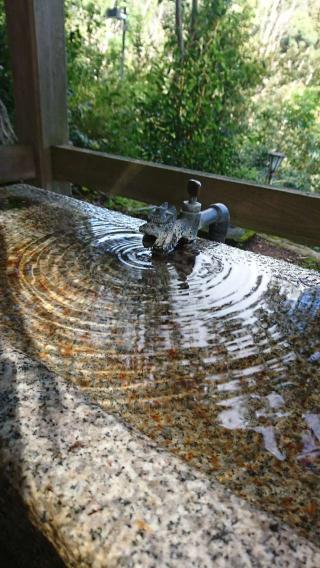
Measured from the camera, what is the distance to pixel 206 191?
2150mm

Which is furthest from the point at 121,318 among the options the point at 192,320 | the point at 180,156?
the point at 180,156

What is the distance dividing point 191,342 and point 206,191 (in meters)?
1.38

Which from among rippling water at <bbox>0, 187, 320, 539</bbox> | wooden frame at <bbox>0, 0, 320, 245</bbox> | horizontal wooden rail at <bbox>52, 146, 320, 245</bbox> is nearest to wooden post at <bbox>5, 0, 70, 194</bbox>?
wooden frame at <bbox>0, 0, 320, 245</bbox>

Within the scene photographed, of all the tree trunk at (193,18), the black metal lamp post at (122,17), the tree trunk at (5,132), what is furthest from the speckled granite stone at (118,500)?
the black metal lamp post at (122,17)

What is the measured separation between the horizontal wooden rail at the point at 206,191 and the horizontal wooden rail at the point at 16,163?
0.17m

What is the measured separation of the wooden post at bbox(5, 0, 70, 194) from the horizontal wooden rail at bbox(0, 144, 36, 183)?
0.15 feet

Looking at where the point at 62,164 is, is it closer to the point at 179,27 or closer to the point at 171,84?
the point at 171,84

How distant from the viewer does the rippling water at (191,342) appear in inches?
25.7

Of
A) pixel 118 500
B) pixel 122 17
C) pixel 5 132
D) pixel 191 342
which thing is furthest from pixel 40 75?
pixel 122 17

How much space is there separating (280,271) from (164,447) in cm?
86

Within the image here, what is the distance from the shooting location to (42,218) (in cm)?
164

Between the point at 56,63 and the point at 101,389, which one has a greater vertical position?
the point at 56,63

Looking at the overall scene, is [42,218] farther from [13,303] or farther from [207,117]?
[207,117]

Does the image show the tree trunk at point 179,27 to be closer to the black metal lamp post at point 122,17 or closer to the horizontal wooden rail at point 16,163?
the black metal lamp post at point 122,17
